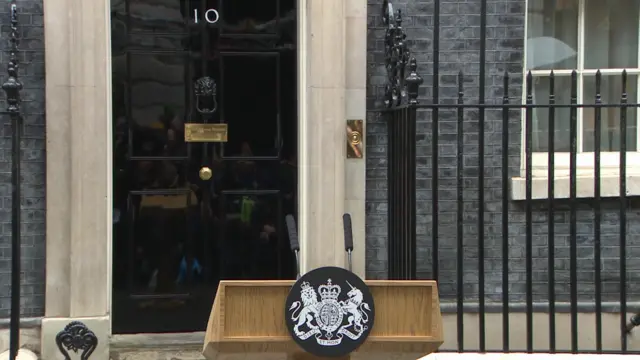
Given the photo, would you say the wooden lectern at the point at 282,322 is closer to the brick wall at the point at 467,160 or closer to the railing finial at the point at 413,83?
the railing finial at the point at 413,83

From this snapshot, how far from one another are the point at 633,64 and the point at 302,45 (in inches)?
95.7

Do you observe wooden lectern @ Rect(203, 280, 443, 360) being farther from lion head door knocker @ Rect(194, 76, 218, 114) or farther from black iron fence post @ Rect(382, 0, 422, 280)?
lion head door knocker @ Rect(194, 76, 218, 114)

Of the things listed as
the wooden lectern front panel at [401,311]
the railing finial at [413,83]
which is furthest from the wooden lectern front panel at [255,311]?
the railing finial at [413,83]

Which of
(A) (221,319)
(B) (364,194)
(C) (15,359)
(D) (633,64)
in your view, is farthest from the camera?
(D) (633,64)

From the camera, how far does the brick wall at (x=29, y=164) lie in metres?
4.81

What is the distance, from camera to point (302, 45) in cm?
515

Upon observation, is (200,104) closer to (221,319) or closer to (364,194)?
(364,194)

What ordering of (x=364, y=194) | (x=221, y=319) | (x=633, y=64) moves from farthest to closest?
(x=633, y=64)
(x=364, y=194)
(x=221, y=319)

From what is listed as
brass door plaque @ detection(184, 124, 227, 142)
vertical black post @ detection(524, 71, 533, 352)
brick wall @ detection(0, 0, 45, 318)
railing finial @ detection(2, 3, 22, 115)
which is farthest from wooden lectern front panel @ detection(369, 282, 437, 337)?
brick wall @ detection(0, 0, 45, 318)

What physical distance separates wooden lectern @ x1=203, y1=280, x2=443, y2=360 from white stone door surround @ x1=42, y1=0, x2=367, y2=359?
1704 millimetres

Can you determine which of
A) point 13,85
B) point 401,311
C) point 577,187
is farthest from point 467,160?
point 13,85

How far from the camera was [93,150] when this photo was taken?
4809mm

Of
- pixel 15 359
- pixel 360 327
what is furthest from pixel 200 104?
pixel 360 327

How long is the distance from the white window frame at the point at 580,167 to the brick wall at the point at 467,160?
0.32 feet
